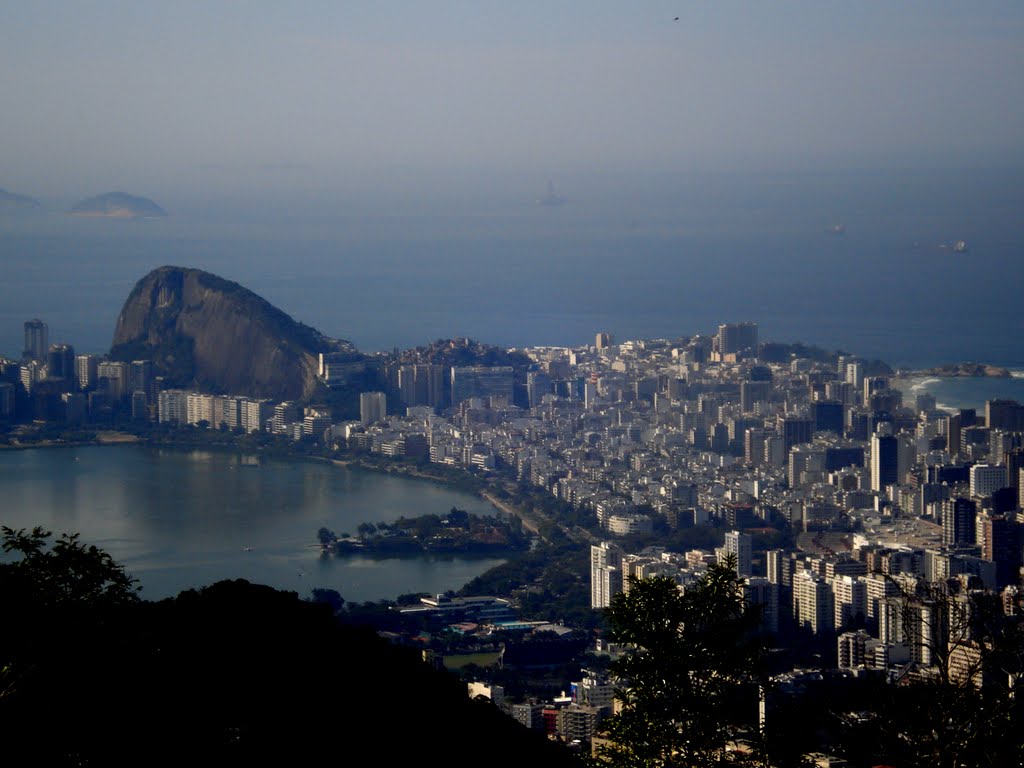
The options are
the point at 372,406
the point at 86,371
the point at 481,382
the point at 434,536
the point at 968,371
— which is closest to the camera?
the point at 434,536

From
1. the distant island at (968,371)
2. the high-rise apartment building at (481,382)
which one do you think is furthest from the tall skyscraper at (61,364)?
the distant island at (968,371)

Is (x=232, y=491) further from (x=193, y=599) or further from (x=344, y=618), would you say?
(x=193, y=599)

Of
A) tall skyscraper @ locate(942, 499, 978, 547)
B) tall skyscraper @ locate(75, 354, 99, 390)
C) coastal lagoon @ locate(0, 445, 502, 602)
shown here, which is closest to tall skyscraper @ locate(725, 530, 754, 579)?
tall skyscraper @ locate(942, 499, 978, 547)

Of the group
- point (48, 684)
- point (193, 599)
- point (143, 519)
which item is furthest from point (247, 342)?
point (48, 684)

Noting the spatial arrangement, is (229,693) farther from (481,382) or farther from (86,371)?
(86,371)

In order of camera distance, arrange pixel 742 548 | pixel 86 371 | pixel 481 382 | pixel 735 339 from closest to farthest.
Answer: pixel 742 548, pixel 481 382, pixel 735 339, pixel 86 371

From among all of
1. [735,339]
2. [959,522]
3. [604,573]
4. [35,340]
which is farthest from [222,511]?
[35,340]

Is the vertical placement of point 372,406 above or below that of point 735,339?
below

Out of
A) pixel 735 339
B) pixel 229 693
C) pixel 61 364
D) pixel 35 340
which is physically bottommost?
pixel 229 693

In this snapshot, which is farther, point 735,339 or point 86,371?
point 86,371
